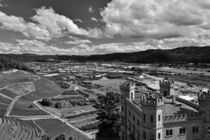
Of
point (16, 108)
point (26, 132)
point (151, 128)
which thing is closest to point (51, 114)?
point (16, 108)

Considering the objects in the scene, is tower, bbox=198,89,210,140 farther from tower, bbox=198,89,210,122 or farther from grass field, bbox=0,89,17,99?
grass field, bbox=0,89,17,99

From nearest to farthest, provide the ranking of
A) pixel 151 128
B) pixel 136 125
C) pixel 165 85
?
pixel 151 128
pixel 136 125
pixel 165 85

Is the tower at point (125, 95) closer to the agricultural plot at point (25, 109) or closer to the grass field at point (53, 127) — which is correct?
the grass field at point (53, 127)

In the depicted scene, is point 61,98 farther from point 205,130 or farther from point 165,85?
point 205,130

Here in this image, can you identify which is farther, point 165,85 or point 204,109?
point 165,85

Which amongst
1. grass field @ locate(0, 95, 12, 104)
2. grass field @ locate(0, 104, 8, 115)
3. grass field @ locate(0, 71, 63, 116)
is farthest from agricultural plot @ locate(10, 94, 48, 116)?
grass field @ locate(0, 95, 12, 104)

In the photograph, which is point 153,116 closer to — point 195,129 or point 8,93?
point 195,129

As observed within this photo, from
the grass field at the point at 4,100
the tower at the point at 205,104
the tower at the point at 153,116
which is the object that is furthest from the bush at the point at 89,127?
the grass field at the point at 4,100
